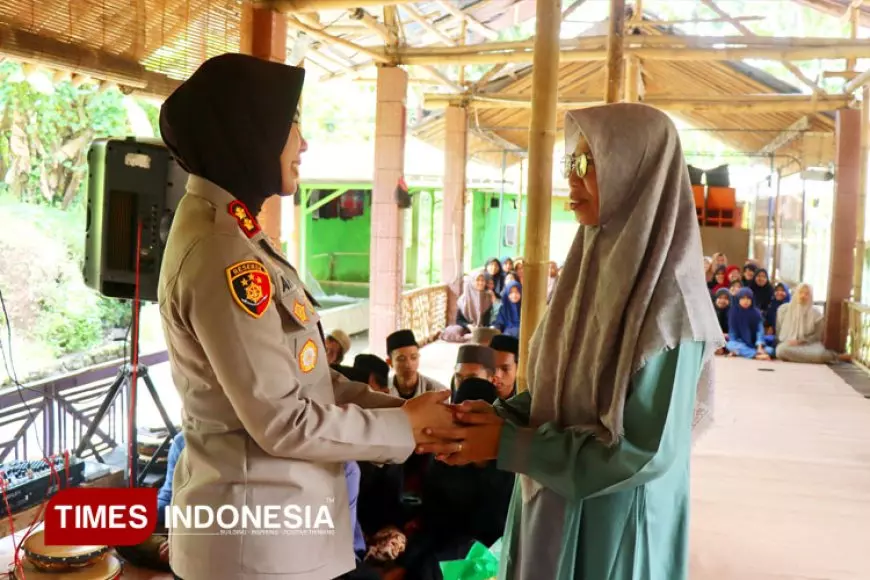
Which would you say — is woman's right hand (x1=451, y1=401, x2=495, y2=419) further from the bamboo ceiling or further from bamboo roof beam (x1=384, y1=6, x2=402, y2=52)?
bamboo roof beam (x1=384, y1=6, x2=402, y2=52)

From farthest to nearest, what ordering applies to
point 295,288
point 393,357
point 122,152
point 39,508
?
point 393,357, point 39,508, point 122,152, point 295,288

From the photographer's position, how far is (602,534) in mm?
1506

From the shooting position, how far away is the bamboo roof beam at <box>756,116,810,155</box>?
11.3m

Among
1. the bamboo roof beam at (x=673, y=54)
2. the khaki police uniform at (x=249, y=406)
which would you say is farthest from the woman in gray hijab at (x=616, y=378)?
the bamboo roof beam at (x=673, y=54)

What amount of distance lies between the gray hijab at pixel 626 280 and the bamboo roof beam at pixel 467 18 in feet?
23.5

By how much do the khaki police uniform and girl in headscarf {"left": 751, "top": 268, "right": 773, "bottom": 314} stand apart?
10.1m

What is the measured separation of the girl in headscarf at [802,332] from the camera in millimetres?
9203

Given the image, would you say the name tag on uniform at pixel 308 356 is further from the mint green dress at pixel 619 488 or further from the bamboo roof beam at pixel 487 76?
the bamboo roof beam at pixel 487 76

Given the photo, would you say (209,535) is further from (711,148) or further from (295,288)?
(711,148)

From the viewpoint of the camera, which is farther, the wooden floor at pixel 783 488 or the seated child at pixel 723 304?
the seated child at pixel 723 304

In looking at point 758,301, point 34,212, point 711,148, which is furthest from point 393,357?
point 711,148

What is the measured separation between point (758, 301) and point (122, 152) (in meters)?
9.36

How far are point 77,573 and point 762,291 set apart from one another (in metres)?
9.78

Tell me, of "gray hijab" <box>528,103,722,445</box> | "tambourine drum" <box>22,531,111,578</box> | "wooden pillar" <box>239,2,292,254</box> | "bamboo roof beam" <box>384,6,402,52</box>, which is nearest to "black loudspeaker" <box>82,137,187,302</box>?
"tambourine drum" <box>22,531,111,578</box>
